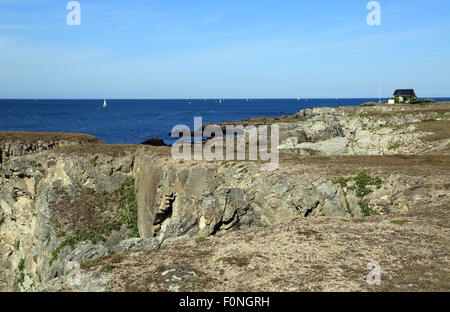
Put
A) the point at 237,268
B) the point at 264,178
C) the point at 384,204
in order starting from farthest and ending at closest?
1. the point at 264,178
2. the point at 384,204
3. the point at 237,268

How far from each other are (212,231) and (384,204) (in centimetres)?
1078

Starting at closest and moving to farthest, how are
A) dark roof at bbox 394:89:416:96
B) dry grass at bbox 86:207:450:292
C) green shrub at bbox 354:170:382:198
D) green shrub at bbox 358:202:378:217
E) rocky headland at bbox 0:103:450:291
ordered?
1. dry grass at bbox 86:207:450:292
2. rocky headland at bbox 0:103:450:291
3. green shrub at bbox 358:202:378:217
4. green shrub at bbox 354:170:382:198
5. dark roof at bbox 394:89:416:96

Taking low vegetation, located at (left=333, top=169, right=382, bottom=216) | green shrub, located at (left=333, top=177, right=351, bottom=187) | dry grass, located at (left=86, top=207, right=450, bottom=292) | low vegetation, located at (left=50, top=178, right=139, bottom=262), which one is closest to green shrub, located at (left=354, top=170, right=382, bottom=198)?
low vegetation, located at (left=333, top=169, right=382, bottom=216)

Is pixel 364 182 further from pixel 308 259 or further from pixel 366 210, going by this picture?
pixel 308 259

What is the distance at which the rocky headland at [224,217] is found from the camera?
43.1 feet

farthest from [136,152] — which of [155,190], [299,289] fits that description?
[299,289]

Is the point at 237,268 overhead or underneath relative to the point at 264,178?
underneath

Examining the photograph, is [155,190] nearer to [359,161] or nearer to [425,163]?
[359,161]

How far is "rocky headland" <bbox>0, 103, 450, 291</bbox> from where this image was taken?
43.1 feet

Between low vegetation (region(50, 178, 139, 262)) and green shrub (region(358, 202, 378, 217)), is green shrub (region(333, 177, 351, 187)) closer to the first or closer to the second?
green shrub (region(358, 202, 378, 217))

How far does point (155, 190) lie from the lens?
104 feet

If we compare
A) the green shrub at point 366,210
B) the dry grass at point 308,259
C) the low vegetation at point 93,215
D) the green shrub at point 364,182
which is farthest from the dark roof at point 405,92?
the dry grass at point 308,259

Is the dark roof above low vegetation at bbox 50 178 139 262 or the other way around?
above
